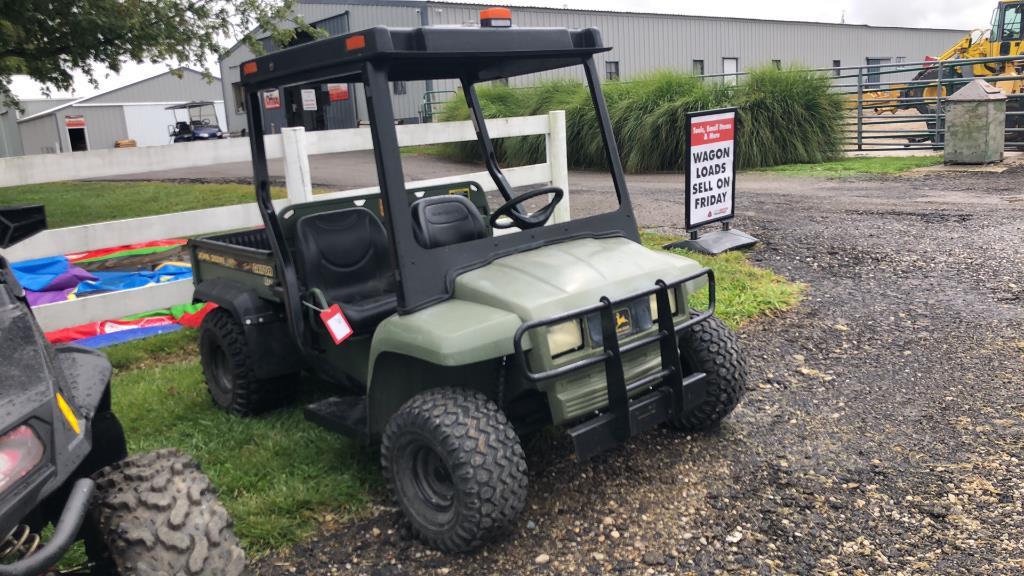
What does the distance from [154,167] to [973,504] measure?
5149 millimetres

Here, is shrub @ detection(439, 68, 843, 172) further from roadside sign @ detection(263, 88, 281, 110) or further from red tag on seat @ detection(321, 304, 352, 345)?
red tag on seat @ detection(321, 304, 352, 345)

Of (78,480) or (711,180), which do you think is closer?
(78,480)

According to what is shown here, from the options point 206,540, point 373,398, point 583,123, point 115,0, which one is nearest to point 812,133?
A: point 583,123

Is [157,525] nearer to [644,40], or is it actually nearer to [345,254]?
[345,254]

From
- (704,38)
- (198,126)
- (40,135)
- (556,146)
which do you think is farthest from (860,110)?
(40,135)

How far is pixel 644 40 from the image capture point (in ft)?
100

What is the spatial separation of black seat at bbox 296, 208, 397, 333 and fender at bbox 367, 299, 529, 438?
0.57 metres

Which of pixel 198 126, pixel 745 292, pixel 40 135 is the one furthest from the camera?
pixel 40 135

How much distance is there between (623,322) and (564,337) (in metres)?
0.27

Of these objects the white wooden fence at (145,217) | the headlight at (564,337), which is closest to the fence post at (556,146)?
the white wooden fence at (145,217)

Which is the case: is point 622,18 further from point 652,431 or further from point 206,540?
point 206,540

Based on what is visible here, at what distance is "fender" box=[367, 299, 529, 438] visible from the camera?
292 centimetres

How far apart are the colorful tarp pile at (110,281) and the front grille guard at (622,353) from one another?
3331 mm

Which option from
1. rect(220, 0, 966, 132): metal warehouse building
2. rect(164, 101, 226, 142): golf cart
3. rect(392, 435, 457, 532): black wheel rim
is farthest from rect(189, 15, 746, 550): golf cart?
rect(164, 101, 226, 142): golf cart
